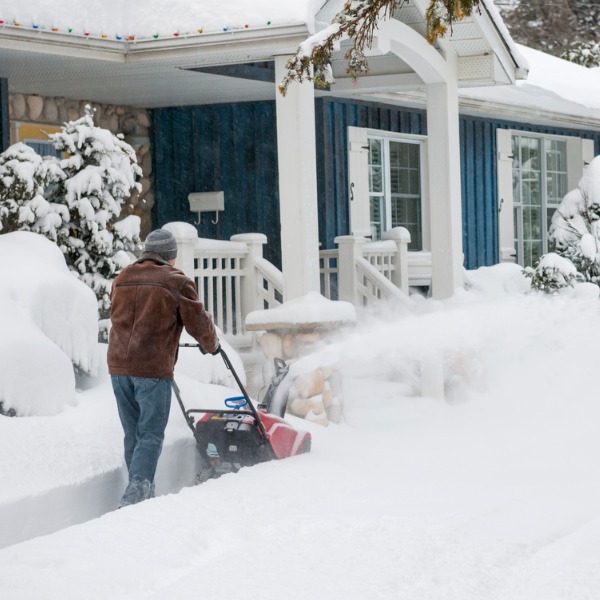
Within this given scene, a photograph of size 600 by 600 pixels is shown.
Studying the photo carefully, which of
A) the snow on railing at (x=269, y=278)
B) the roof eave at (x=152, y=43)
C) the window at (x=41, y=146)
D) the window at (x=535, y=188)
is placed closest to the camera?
the roof eave at (x=152, y=43)

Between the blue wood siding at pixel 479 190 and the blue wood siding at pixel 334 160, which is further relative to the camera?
the blue wood siding at pixel 479 190

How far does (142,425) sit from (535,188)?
1311cm

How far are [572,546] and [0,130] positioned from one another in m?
7.53

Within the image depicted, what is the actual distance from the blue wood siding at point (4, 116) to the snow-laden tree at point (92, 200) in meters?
1.15

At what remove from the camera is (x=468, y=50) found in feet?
40.9

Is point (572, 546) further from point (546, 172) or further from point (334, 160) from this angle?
point (546, 172)

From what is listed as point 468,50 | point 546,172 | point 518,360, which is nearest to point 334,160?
point 468,50

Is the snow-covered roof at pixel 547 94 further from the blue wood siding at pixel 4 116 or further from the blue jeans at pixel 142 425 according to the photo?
the blue jeans at pixel 142 425

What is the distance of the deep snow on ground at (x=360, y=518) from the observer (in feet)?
16.8

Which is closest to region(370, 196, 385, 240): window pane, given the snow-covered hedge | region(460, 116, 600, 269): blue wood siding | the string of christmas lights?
region(460, 116, 600, 269): blue wood siding

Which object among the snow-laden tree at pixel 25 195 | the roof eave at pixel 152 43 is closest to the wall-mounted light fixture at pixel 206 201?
the roof eave at pixel 152 43

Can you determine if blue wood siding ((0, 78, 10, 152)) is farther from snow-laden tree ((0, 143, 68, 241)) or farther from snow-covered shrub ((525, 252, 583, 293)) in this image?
snow-covered shrub ((525, 252, 583, 293))

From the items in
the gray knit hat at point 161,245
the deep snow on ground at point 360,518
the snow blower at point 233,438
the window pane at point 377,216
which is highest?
the window pane at point 377,216

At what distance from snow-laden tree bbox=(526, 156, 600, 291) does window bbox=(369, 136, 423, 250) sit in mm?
1945
